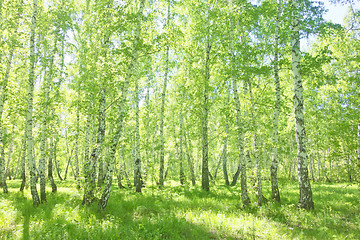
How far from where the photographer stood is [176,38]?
9.21 m

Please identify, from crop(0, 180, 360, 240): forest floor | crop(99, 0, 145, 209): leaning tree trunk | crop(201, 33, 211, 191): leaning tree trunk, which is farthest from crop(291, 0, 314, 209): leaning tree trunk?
crop(99, 0, 145, 209): leaning tree trunk

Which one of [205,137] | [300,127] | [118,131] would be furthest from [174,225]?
[205,137]

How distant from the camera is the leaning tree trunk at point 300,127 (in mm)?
8680

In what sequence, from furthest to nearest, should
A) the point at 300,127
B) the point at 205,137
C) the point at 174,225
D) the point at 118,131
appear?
the point at 205,137
the point at 300,127
the point at 118,131
the point at 174,225

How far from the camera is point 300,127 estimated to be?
29.5 feet

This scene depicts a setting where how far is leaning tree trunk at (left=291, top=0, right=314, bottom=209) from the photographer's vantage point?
28.5ft

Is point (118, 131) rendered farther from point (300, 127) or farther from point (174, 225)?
Result: point (300, 127)

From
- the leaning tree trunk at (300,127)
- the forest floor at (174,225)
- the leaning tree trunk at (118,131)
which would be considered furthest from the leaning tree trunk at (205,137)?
the leaning tree trunk at (118,131)

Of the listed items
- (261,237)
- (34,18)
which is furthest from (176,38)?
(261,237)

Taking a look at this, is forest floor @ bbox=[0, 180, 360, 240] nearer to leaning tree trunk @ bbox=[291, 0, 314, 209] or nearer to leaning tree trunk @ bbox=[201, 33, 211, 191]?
leaning tree trunk @ bbox=[291, 0, 314, 209]

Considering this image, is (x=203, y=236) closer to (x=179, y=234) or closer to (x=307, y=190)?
(x=179, y=234)

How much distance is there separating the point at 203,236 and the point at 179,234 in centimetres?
71

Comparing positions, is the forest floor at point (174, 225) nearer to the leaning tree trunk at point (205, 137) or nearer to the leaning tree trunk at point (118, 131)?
the leaning tree trunk at point (118, 131)

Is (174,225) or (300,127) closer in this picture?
(174,225)
